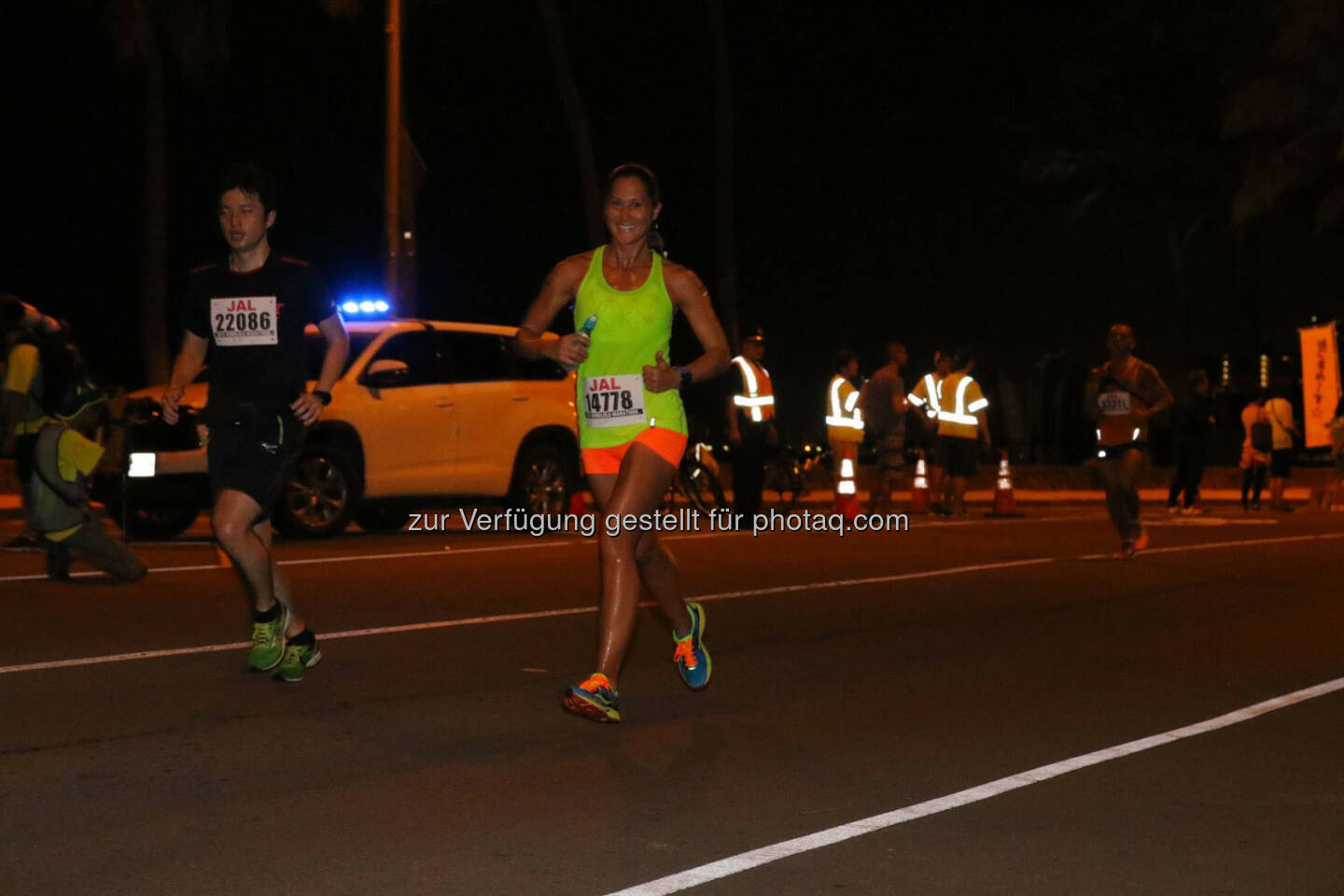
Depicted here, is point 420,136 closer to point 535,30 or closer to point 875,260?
point 535,30

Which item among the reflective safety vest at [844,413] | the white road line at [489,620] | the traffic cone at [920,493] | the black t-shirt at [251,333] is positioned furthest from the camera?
the traffic cone at [920,493]

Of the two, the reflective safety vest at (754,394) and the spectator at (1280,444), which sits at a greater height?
the reflective safety vest at (754,394)

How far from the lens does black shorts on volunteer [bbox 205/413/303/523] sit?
839cm

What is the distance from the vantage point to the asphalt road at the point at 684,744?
18.5 ft

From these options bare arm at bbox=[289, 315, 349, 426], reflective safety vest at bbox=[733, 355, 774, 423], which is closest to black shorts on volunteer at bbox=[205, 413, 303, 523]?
bare arm at bbox=[289, 315, 349, 426]

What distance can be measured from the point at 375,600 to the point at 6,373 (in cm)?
301

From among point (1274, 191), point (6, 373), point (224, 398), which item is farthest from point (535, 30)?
point (224, 398)

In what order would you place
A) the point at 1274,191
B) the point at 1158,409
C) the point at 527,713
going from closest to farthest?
the point at 527,713 < the point at 1158,409 < the point at 1274,191

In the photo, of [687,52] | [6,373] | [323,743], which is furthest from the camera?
[687,52]

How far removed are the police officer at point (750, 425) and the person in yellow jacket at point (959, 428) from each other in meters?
3.19

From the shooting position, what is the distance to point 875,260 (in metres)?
35.4

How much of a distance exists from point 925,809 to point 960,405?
15.8 meters

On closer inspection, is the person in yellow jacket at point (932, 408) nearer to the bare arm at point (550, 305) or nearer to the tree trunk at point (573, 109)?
the tree trunk at point (573, 109)

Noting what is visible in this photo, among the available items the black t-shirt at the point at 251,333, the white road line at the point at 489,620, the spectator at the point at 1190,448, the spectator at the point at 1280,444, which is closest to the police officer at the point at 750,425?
the white road line at the point at 489,620
